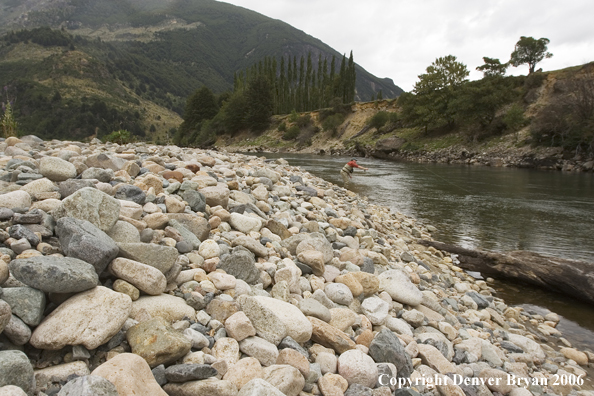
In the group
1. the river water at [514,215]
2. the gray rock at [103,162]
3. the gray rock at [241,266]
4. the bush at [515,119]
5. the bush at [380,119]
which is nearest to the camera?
the gray rock at [241,266]

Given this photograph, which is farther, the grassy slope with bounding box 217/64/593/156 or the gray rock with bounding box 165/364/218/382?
the grassy slope with bounding box 217/64/593/156

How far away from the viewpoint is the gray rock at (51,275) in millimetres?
2131

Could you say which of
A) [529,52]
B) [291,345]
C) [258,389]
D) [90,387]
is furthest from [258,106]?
[90,387]

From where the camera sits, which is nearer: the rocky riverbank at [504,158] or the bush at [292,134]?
the rocky riverbank at [504,158]

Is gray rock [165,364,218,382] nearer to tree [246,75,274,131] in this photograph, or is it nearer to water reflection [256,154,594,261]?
water reflection [256,154,594,261]

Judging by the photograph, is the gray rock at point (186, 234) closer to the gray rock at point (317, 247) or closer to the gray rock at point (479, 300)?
the gray rock at point (317, 247)

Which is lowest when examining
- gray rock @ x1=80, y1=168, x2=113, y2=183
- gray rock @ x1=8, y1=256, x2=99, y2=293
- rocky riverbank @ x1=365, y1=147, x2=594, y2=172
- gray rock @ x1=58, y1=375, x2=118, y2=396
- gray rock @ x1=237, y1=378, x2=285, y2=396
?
gray rock @ x1=237, y1=378, x2=285, y2=396

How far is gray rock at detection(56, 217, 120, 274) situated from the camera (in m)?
2.50

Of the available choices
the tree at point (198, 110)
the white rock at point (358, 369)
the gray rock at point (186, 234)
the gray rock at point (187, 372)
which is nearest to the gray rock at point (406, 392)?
the white rock at point (358, 369)

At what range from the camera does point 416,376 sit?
280cm

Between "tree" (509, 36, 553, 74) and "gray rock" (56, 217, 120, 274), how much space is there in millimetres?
56641

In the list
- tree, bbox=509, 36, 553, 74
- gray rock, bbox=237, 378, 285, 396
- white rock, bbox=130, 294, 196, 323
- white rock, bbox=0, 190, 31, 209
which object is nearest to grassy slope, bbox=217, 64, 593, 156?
tree, bbox=509, 36, 553, 74

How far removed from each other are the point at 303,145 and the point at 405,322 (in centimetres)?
5203

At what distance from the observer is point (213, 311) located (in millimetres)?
2750
